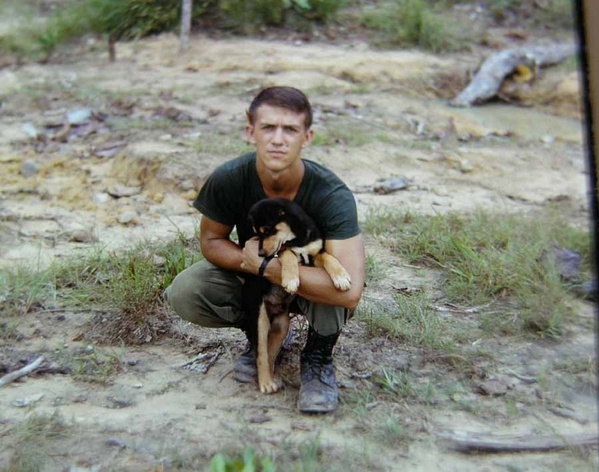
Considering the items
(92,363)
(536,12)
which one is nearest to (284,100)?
(92,363)

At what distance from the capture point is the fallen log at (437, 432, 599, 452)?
284 centimetres

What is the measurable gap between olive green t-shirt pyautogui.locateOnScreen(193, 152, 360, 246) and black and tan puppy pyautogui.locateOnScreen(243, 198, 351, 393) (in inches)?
3.5

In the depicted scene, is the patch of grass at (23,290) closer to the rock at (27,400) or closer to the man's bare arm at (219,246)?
Result: the rock at (27,400)

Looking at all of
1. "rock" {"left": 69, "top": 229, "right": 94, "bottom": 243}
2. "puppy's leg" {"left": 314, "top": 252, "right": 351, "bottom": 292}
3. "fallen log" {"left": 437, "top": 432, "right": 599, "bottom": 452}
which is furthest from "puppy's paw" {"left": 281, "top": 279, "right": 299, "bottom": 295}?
"rock" {"left": 69, "top": 229, "right": 94, "bottom": 243}

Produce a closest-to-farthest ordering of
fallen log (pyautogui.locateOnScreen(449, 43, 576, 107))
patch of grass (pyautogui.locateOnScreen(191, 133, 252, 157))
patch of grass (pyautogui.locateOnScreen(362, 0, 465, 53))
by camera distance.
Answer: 1. patch of grass (pyautogui.locateOnScreen(191, 133, 252, 157))
2. fallen log (pyautogui.locateOnScreen(449, 43, 576, 107))
3. patch of grass (pyautogui.locateOnScreen(362, 0, 465, 53))

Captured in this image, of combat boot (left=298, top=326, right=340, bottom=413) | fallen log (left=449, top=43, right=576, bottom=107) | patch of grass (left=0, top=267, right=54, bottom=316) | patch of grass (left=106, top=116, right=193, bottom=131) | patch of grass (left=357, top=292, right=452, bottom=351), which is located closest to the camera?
combat boot (left=298, top=326, right=340, bottom=413)

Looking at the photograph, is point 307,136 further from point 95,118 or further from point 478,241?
point 95,118

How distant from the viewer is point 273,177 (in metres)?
3.17

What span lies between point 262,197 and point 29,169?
3730mm

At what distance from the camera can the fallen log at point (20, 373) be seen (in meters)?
3.46

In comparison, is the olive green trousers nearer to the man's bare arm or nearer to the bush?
the man's bare arm

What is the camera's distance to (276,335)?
3.45 metres

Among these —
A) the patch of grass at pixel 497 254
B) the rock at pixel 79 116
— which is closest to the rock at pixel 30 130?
the rock at pixel 79 116

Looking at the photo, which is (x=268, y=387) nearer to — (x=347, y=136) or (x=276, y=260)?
(x=276, y=260)
